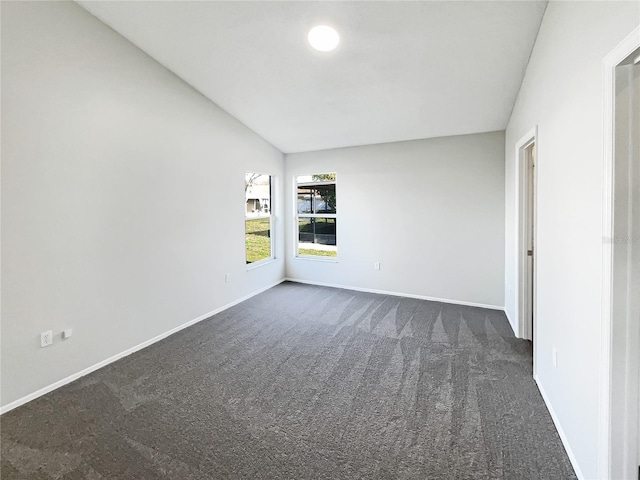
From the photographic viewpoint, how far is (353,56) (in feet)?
9.48

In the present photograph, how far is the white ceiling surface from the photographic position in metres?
2.41

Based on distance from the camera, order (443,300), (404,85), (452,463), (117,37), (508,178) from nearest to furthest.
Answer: (452,463)
(117,37)
(404,85)
(508,178)
(443,300)

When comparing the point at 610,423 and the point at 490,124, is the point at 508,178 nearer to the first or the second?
the point at 490,124

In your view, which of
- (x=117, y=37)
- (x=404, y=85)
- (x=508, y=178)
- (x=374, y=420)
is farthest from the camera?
(x=508, y=178)

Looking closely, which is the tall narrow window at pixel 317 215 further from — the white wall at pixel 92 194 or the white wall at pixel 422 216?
the white wall at pixel 92 194

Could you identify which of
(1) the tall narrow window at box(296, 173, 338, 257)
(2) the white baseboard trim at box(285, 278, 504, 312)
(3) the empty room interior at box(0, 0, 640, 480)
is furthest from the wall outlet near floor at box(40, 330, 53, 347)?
Result: (1) the tall narrow window at box(296, 173, 338, 257)

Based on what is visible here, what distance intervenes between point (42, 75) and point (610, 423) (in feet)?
13.0

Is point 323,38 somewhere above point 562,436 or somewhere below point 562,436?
above

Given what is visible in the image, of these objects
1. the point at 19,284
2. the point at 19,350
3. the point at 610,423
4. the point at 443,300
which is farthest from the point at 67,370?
the point at 443,300

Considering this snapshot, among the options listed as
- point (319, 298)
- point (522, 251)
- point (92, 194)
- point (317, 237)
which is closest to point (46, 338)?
point (92, 194)

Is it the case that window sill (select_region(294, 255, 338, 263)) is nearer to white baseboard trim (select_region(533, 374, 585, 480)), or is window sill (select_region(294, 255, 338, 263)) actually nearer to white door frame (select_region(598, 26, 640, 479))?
white baseboard trim (select_region(533, 374, 585, 480))

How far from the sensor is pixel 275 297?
489cm

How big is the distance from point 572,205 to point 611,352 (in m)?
0.82

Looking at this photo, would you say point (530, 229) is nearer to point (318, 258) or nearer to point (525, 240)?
point (525, 240)
